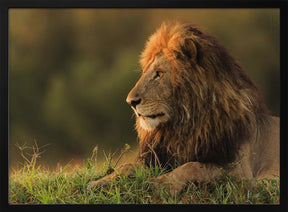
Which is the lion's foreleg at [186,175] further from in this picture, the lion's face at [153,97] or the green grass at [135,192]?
the lion's face at [153,97]

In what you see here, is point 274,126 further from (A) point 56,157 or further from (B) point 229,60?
(A) point 56,157

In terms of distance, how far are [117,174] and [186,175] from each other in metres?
0.48

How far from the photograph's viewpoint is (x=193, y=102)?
4.12m

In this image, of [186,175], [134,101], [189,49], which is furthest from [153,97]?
[186,175]

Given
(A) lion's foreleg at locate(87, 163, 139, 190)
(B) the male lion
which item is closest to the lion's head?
(B) the male lion

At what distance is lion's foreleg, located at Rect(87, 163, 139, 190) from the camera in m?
4.04

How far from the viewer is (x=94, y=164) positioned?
4312mm

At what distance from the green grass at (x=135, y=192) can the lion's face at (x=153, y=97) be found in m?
0.35

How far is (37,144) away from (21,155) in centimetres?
14

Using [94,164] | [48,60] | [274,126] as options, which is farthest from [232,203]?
[48,60]

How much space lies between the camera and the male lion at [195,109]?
411 centimetres

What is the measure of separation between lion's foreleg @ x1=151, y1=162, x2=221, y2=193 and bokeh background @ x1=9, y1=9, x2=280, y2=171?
1.74 feet

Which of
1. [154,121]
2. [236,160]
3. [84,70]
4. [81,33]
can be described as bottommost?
[236,160]

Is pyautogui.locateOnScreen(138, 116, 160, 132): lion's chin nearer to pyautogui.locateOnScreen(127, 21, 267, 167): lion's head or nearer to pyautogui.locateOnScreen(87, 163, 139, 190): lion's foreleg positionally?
pyautogui.locateOnScreen(127, 21, 267, 167): lion's head
